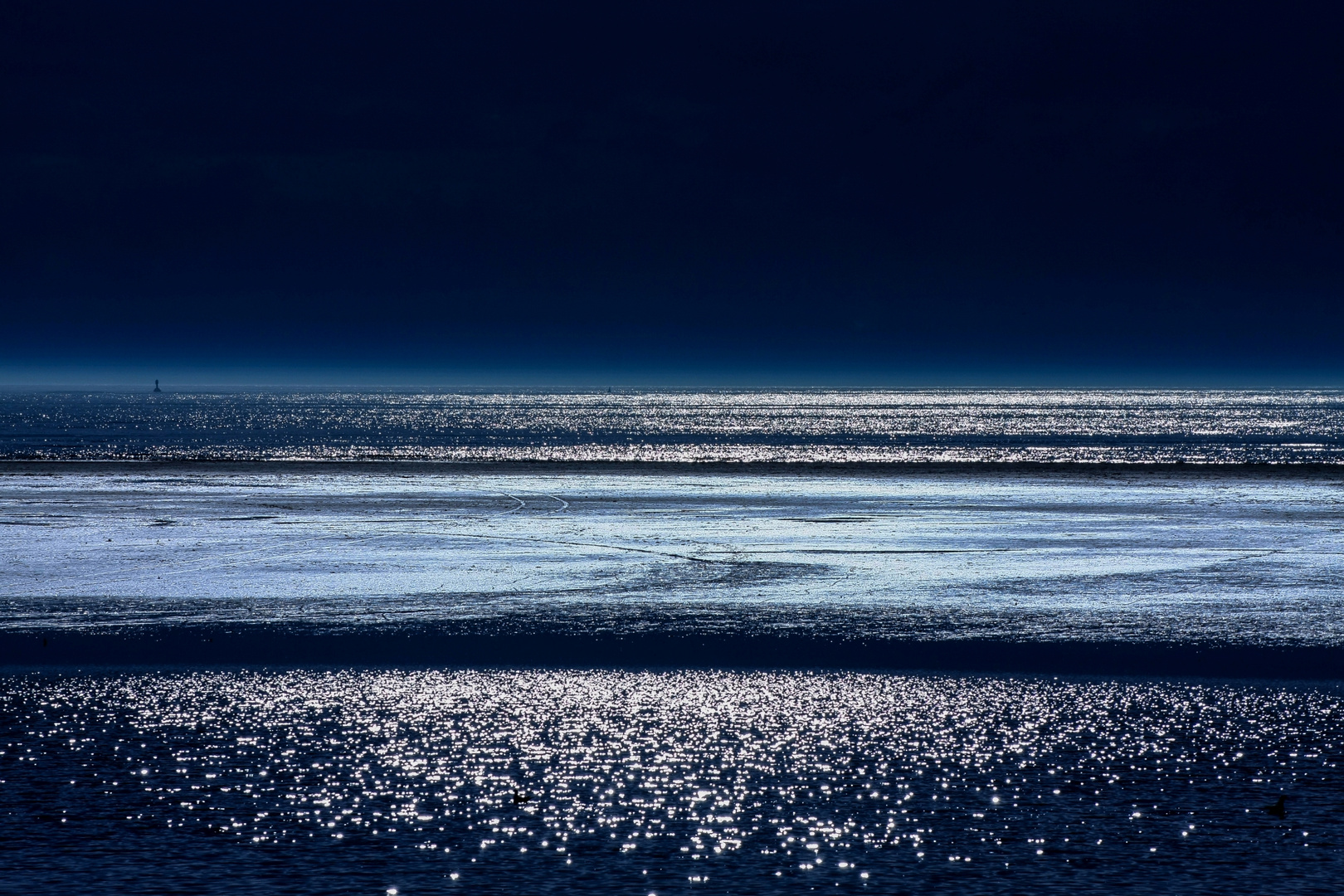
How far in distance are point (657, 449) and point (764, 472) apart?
29193mm

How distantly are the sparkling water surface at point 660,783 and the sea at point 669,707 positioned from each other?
0.10 feet

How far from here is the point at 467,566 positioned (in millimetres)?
16891

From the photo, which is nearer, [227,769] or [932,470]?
[227,769]

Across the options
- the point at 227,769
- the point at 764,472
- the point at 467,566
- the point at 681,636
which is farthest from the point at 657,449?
the point at 227,769

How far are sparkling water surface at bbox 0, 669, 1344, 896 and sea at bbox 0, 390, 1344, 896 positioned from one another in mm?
30

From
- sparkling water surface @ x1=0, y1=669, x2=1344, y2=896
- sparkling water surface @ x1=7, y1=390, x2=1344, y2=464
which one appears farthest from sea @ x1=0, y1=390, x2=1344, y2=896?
sparkling water surface @ x1=7, y1=390, x2=1344, y2=464

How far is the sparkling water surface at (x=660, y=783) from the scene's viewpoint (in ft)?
19.3

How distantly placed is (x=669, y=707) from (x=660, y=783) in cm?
185

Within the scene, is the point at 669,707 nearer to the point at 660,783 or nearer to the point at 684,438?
the point at 660,783

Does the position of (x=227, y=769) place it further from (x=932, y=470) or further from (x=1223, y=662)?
(x=932, y=470)

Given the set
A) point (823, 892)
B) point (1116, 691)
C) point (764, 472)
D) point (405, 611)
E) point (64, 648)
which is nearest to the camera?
point (823, 892)

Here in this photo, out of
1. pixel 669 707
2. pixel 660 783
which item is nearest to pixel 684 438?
pixel 669 707

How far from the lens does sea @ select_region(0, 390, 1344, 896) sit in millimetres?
6070

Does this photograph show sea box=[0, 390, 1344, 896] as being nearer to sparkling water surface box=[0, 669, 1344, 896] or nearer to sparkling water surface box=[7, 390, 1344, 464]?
sparkling water surface box=[0, 669, 1344, 896]
